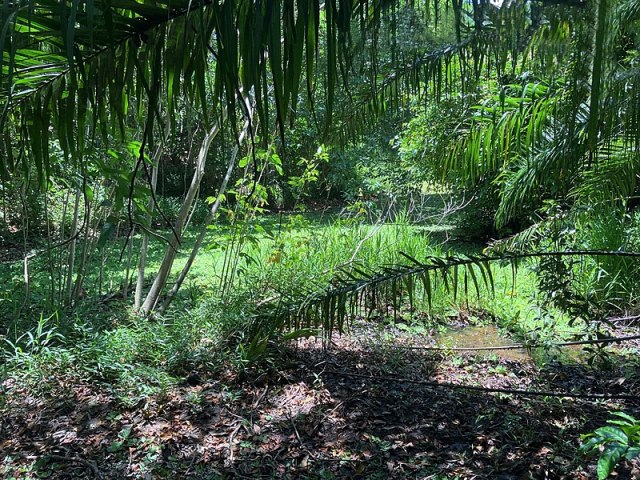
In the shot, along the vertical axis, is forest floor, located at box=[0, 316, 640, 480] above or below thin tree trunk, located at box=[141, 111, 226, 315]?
below

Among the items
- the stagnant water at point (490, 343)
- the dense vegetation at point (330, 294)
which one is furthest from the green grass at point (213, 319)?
the stagnant water at point (490, 343)

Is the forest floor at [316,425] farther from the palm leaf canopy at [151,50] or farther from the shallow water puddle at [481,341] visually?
the palm leaf canopy at [151,50]

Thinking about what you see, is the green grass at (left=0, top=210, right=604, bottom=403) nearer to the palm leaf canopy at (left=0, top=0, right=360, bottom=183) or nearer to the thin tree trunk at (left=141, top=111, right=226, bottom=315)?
the thin tree trunk at (left=141, top=111, right=226, bottom=315)

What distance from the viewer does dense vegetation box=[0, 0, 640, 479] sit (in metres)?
1.28

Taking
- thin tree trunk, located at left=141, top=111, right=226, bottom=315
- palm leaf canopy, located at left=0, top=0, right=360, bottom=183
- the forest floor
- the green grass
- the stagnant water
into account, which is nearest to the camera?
palm leaf canopy, located at left=0, top=0, right=360, bottom=183

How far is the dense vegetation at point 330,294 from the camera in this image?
50.4 inches

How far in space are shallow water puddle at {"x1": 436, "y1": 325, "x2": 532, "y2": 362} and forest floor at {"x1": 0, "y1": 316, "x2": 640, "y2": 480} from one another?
0.33 meters

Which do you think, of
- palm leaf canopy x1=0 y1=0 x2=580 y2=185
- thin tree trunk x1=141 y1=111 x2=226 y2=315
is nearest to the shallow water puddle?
thin tree trunk x1=141 y1=111 x2=226 y2=315

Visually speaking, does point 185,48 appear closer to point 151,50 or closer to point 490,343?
point 151,50

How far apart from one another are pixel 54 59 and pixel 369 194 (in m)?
10.5

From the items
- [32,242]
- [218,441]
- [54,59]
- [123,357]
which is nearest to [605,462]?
[218,441]

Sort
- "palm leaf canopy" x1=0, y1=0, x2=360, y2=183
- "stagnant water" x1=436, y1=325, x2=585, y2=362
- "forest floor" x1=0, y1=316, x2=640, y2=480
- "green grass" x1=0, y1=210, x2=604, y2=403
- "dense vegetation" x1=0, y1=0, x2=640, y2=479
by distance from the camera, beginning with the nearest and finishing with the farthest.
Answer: "palm leaf canopy" x1=0, y1=0, x2=360, y2=183
"dense vegetation" x1=0, y1=0, x2=640, y2=479
"forest floor" x1=0, y1=316, x2=640, y2=480
"green grass" x1=0, y1=210, x2=604, y2=403
"stagnant water" x1=436, y1=325, x2=585, y2=362

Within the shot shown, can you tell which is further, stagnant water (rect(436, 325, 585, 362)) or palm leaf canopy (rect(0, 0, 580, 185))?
stagnant water (rect(436, 325, 585, 362))

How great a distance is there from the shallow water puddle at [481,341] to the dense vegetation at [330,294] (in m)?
0.03
